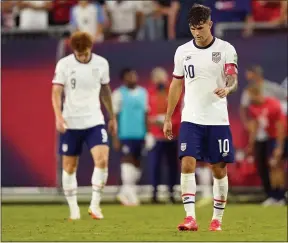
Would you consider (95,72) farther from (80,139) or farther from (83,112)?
(80,139)

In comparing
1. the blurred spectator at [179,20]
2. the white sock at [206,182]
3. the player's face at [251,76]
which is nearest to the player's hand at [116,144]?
the white sock at [206,182]

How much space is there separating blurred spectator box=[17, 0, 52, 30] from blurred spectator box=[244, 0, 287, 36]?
14.2 feet

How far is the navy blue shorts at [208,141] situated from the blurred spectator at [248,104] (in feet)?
27.8

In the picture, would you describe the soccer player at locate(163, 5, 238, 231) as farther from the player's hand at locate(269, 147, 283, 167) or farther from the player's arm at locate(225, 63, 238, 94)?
the player's hand at locate(269, 147, 283, 167)

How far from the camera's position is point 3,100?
22156 millimetres

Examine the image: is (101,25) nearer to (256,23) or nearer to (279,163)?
(256,23)

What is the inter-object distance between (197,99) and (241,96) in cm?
931

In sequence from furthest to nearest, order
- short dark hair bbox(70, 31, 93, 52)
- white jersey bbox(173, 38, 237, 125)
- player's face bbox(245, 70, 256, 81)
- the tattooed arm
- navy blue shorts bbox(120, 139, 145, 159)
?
navy blue shorts bbox(120, 139, 145, 159), player's face bbox(245, 70, 256, 81), short dark hair bbox(70, 31, 93, 52), white jersey bbox(173, 38, 237, 125), the tattooed arm

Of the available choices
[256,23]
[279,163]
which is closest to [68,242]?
[279,163]

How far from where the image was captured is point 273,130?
21016 mm

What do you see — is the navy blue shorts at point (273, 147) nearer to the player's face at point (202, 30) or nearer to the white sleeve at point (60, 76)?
the white sleeve at point (60, 76)

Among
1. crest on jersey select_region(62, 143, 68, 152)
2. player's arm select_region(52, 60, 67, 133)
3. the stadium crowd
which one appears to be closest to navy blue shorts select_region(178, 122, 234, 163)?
player's arm select_region(52, 60, 67, 133)

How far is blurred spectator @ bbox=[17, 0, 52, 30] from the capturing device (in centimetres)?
2245

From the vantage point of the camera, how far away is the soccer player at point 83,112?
15.5m
